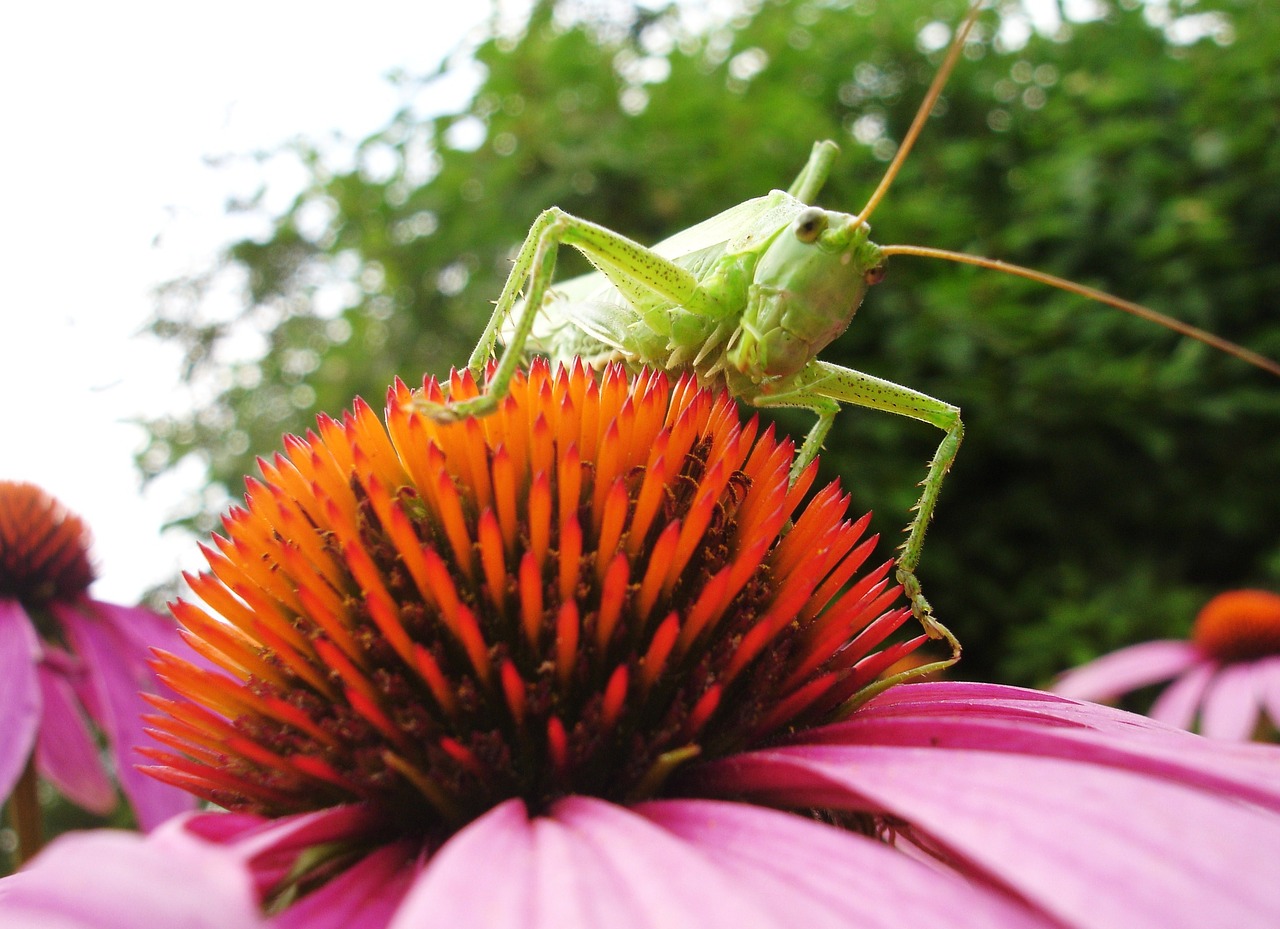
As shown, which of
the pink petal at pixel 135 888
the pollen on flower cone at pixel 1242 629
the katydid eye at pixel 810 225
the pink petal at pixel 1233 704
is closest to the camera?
the pink petal at pixel 135 888

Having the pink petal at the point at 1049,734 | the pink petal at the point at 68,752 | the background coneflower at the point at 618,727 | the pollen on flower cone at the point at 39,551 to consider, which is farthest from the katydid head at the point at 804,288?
the pollen on flower cone at the point at 39,551

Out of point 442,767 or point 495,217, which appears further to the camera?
point 495,217

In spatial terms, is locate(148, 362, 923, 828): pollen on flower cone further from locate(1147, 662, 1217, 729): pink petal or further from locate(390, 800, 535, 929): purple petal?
locate(1147, 662, 1217, 729): pink petal

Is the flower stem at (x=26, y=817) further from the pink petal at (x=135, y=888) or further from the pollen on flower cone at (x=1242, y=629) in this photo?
the pollen on flower cone at (x=1242, y=629)

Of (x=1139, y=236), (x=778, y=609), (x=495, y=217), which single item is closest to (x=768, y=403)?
(x=778, y=609)

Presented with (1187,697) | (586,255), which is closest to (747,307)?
(586,255)

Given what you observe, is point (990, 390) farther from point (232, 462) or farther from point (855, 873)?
point (855, 873)
